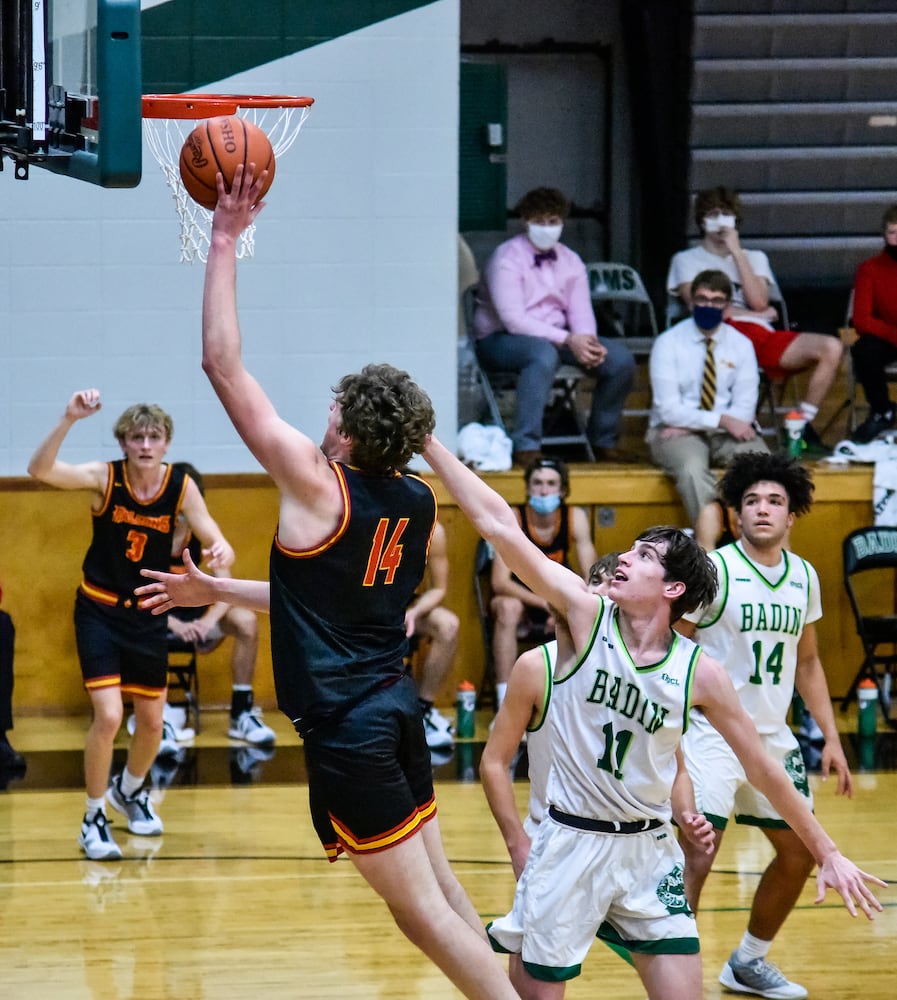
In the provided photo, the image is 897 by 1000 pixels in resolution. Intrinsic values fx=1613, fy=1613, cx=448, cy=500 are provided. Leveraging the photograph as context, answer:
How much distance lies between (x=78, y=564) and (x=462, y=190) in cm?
402

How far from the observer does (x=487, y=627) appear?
882 centimetres

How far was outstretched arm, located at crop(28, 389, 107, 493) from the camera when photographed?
6359mm

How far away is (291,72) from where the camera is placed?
863 centimetres

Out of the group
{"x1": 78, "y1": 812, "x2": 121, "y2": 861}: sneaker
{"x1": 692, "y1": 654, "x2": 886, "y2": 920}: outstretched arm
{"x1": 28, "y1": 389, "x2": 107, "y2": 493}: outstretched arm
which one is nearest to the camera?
{"x1": 692, "y1": 654, "x2": 886, "y2": 920}: outstretched arm

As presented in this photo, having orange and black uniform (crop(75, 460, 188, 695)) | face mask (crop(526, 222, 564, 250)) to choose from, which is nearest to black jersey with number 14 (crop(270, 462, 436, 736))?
orange and black uniform (crop(75, 460, 188, 695))

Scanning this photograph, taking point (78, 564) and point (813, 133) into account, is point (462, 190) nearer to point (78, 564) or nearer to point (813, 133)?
point (813, 133)

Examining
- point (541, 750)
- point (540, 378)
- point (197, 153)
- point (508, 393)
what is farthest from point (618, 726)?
point (508, 393)

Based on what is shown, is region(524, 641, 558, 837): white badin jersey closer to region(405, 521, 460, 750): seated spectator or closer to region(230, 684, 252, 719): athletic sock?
region(405, 521, 460, 750): seated spectator

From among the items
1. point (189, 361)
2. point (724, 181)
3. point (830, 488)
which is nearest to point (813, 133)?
point (724, 181)

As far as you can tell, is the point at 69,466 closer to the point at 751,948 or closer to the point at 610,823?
the point at 751,948

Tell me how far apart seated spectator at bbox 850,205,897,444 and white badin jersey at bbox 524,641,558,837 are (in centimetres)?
544

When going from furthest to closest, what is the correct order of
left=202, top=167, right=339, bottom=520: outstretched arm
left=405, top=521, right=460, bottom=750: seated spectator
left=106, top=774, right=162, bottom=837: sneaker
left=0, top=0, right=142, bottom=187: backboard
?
left=405, top=521, right=460, bottom=750: seated spectator < left=106, top=774, right=162, bottom=837: sneaker < left=0, top=0, right=142, bottom=187: backboard < left=202, top=167, right=339, bottom=520: outstretched arm

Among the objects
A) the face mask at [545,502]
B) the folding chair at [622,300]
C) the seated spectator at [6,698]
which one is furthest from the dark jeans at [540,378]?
the seated spectator at [6,698]

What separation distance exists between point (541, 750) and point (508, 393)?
5828 mm
